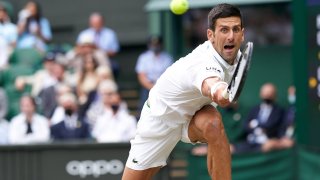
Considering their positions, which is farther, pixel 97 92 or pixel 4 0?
pixel 4 0

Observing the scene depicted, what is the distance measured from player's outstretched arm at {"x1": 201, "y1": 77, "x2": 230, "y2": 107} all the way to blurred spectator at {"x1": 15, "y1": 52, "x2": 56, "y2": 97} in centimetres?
744

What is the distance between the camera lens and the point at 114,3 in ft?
59.3

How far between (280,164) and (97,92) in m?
3.47

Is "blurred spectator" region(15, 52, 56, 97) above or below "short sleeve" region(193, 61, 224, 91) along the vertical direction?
below

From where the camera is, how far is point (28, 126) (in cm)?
1338

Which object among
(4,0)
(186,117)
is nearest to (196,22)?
(4,0)

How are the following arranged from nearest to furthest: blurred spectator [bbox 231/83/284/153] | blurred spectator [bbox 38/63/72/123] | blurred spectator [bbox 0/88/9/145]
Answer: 1. blurred spectator [bbox 231/83/284/153]
2. blurred spectator [bbox 0/88/9/145]
3. blurred spectator [bbox 38/63/72/123]

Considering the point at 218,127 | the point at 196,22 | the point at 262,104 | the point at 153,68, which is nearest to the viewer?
the point at 218,127

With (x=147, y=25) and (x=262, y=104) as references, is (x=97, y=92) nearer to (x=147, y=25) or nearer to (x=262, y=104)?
(x=262, y=104)

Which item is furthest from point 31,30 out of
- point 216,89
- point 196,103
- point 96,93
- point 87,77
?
point 216,89

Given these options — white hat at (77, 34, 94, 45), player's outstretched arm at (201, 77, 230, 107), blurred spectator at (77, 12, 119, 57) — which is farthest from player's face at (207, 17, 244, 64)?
blurred spectator at (77, 12, 119, 57)

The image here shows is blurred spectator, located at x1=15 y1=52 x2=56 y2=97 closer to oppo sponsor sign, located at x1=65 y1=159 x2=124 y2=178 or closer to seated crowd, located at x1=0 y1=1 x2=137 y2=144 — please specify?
seated crowd, located at x1=0 y1=1 x2=137 y2=144

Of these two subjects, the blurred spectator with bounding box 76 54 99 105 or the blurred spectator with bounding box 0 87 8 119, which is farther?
the blurred spectator with bounding box 76 54 99 105

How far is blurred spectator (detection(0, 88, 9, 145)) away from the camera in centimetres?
1362
